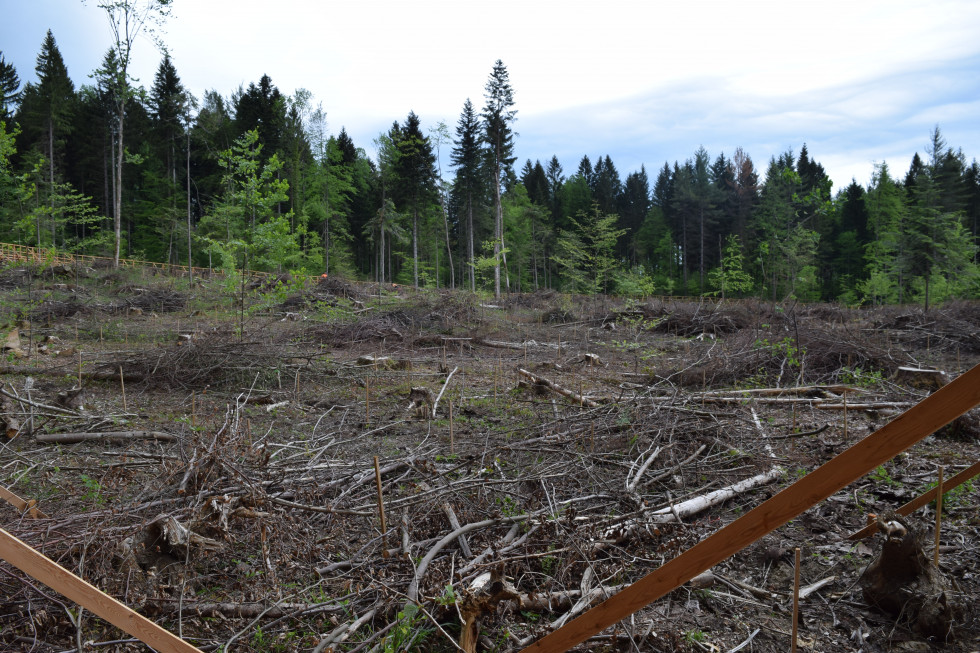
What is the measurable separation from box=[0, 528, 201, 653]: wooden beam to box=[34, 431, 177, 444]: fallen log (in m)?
4.75

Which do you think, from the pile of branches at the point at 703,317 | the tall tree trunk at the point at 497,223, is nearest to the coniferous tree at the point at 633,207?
the tall tree trunk at the point at 497,223

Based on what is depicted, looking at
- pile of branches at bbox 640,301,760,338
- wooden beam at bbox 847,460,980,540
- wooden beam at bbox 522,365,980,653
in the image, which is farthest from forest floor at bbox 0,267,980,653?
pile of branches at bbox 640,301,760,338

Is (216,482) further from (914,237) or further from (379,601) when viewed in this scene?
(914,237)

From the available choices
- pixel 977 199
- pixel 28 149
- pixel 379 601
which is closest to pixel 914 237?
pixel 379 601

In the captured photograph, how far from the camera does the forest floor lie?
2.98 metres

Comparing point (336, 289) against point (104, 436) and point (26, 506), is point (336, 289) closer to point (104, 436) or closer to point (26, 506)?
point (104, 436)

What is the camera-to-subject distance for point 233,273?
487 inches

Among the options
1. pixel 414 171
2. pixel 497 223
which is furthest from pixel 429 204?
pixel 497 223

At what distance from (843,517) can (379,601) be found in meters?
3.64

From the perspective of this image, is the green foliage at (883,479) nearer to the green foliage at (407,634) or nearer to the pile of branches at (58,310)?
the green foliage at (407,634)

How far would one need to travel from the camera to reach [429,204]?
4097 centimetres

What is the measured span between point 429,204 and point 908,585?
132 ft

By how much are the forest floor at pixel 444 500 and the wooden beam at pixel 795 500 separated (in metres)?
1.19

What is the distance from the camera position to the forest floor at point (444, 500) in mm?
2984
